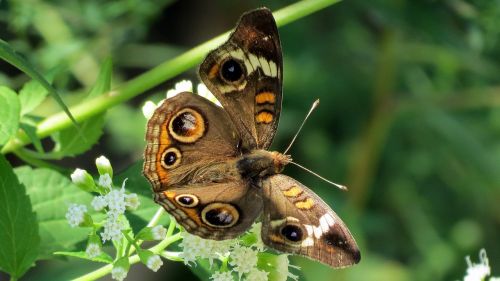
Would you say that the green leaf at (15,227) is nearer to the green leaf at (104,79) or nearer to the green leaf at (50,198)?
the green leaf at (50,198)

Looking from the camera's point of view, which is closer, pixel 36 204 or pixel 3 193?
pixel 3 193

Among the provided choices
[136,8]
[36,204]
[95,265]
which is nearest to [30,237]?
[36,204]

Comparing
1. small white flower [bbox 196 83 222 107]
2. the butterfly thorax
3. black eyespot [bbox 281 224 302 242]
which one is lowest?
black eyespot [bbox 281 224 302 242]

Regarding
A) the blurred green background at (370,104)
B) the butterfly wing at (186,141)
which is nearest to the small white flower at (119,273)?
the butterfly wing at (186,141)

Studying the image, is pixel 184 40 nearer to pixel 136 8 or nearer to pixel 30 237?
pixel 136 8

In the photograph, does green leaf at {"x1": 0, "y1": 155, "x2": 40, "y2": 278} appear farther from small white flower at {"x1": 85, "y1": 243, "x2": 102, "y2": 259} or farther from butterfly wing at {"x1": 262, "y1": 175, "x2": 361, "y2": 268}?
butterfly wing at {"x1": 262, "y1": 175, "x2": 361, "y2": 268}

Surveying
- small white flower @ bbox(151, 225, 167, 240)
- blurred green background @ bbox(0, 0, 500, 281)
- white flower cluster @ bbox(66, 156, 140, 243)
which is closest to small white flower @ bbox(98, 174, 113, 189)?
white flower cluster @ bbox(66, 156, 140, 243)
